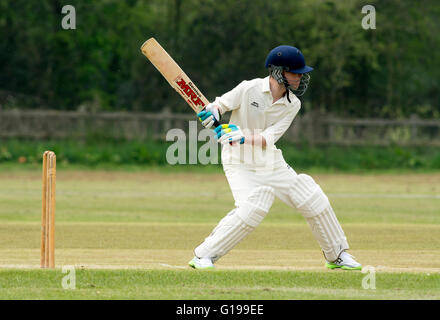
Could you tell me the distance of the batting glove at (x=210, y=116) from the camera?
6.73 meters

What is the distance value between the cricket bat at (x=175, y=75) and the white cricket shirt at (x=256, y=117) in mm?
282

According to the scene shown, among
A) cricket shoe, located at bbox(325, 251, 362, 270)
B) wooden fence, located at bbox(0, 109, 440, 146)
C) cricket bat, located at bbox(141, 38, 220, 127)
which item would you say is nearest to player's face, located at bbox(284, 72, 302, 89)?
cricket bat, located at bbox(141, 38, 220, 127)

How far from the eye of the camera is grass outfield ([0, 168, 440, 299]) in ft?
19.6

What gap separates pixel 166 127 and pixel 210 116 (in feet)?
55.3

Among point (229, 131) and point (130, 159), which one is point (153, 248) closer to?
point (229, 131)

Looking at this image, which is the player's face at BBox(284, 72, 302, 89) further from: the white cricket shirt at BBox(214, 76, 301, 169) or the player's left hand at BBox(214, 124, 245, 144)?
the player's left hand at BBox(214, 124, 245, 144)

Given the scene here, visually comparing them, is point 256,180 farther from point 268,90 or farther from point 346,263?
point 346,263

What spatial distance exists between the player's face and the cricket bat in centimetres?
67

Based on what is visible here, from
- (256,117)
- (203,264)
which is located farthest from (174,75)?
(203,264)

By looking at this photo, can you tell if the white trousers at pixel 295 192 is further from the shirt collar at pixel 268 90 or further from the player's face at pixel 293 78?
the player's face at pixel 293 78

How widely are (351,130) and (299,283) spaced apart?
58.6 feet

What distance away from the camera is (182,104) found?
25.6 meters

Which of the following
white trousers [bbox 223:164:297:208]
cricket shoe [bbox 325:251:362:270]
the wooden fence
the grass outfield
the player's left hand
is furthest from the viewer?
the wooden fence

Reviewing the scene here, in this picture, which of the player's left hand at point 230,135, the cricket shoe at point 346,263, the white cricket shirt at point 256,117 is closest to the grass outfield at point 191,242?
the cricket shoe at point 346,263
